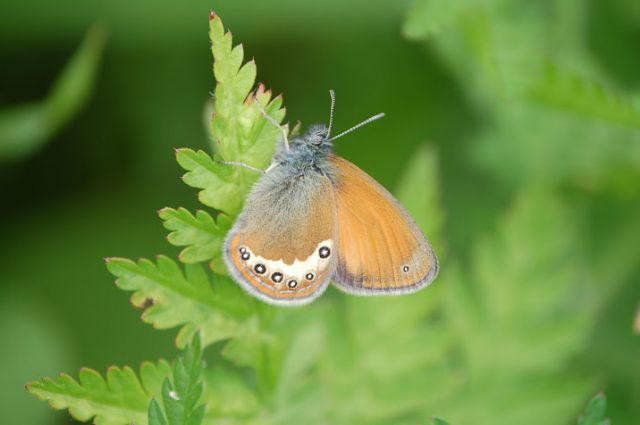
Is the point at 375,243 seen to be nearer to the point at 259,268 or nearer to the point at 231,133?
the point at 259,268

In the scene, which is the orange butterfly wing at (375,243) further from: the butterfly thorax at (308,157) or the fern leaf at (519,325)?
the fern leaf at (519,325)

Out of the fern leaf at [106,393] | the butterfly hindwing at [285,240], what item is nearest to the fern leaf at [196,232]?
the butterfly hindwing at [285,240]

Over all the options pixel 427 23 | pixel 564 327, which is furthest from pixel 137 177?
pixel 564 327

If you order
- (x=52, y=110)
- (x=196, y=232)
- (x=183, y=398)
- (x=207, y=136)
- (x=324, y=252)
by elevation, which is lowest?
(x=183, y=398)

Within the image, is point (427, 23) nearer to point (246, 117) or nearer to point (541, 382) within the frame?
point (246, 117)

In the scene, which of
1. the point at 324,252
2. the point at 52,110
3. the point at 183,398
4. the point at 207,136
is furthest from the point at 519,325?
the point at 52,110

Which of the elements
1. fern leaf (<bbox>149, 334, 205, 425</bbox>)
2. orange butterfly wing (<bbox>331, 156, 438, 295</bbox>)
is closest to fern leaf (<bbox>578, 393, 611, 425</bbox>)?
orange butterfly wing (<bbox>331, 156, 438, 295</bbox>)
